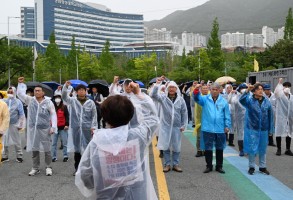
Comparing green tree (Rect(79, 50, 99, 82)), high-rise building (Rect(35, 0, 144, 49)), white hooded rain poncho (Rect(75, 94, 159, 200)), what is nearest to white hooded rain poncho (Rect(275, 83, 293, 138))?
white hooded rain poncho (Rect(75, 94, 159, 200))

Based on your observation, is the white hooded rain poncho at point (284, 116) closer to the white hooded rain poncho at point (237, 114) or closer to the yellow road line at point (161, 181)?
the white hooded rain poncho at point (237, 114)

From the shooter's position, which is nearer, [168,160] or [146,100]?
[146,100]

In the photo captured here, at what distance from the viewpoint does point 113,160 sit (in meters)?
2.66

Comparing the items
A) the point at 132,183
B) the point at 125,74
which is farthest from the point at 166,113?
the point at 125,74

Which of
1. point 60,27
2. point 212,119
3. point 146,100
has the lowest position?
point 212,119

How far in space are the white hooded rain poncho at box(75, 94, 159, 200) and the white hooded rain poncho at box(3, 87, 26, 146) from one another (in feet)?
20.0

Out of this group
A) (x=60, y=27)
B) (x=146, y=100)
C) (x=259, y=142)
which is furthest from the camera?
(x=60, y=27)

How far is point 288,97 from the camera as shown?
9078 mm

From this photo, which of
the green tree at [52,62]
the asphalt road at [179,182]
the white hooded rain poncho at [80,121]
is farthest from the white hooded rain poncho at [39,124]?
the green tree at [52,62]

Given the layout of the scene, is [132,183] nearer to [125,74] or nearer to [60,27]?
[125,74]

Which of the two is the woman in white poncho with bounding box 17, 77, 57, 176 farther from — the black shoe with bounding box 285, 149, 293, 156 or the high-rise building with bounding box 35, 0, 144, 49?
the high-rise building with bounding box 35, 0, 144, 49

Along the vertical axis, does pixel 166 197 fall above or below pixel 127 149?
below

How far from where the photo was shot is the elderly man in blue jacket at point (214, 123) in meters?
6.73

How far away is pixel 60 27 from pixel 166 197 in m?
139
